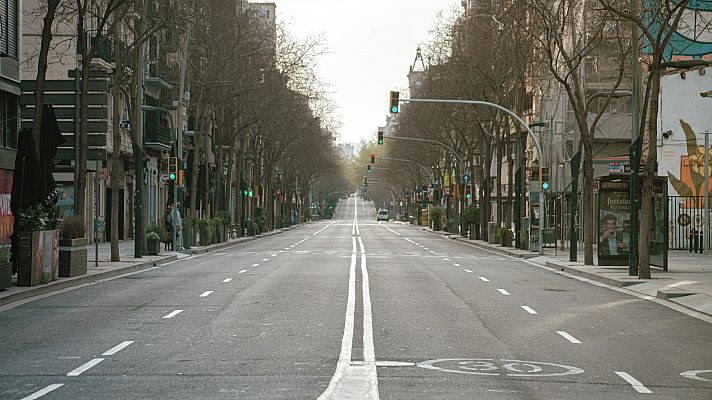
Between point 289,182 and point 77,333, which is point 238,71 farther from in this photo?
point 289,182

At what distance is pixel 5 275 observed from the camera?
69.4ft

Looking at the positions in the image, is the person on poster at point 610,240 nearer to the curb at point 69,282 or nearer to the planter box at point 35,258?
the curb at point 69,282

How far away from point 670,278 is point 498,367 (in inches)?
655

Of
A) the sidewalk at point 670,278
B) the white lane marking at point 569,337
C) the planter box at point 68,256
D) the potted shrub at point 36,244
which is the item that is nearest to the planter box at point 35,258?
the potted shrub at point 36,244

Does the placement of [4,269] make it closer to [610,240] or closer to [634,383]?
[634,383]

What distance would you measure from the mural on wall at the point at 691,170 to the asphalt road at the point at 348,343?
24093 millimetres

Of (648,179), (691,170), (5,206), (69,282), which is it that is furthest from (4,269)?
(691,170)

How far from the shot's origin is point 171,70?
6350 cm

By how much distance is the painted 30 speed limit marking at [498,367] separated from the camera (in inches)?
462

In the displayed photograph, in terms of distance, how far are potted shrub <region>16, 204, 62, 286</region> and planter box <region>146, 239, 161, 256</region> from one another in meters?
14.8

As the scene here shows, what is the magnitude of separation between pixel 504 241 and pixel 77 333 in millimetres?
39096

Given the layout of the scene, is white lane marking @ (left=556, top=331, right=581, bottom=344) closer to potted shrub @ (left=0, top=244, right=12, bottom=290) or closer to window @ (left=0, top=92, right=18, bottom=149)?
potted shrub @ (left=0, top=244, right=12, bottom=290)

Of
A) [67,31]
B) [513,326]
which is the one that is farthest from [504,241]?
[513,326]

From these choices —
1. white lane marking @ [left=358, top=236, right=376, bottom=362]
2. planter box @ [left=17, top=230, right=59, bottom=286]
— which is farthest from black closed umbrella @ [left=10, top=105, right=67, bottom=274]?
white lane marking @ [left=358, top=236, right=376, bottom=362]
